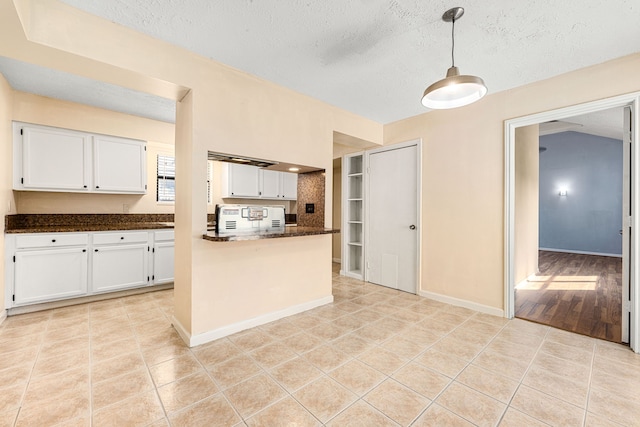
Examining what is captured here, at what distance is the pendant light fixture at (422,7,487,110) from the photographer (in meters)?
1.78

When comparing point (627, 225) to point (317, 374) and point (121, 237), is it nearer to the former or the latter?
point (317, 374)

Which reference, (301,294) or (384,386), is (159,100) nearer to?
(301,294)

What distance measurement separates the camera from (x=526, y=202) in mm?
4547

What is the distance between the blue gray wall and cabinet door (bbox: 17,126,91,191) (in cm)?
1055

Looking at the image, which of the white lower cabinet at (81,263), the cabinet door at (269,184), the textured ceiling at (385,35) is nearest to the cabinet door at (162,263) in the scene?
the white lower cabinet at (81,263)

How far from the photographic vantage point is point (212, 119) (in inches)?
96.9

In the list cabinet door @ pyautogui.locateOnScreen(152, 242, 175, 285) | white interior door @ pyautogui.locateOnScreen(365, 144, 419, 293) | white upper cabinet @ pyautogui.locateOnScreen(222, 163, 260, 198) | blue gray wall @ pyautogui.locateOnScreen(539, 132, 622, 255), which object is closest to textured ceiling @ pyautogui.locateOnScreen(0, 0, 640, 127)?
white interior door @ pyautogui.locateOnScreen(365, 144, 419, 293)

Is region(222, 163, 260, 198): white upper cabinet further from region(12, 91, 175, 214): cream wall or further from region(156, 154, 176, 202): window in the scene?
region(12, 91, 175, 214): cream wall

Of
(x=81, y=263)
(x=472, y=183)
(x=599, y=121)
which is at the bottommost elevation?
(x=81, y=263)


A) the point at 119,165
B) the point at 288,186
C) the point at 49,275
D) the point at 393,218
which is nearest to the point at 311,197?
the point at 393,218

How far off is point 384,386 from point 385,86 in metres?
2.75

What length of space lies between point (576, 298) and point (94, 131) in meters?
6.73

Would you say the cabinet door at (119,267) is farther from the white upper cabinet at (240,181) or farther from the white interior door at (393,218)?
the white interior door at (393,218)

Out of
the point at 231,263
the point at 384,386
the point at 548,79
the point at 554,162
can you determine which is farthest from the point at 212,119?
the point at 554,162
